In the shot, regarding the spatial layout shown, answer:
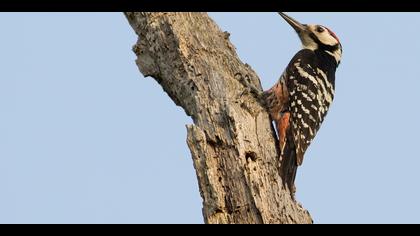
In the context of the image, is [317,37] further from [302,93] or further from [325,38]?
[302,93]

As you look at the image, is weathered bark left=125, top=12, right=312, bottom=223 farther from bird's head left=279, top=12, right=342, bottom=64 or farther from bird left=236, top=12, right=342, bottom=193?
bird's head left=279, top=12, right=342, bottom=64

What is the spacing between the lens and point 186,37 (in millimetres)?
5762

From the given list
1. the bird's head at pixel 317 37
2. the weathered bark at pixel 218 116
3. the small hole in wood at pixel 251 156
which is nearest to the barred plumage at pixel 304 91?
the bird's head at pixel 317 37

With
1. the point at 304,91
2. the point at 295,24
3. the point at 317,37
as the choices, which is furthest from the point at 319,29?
the point at 304,91

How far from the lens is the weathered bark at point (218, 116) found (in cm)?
507

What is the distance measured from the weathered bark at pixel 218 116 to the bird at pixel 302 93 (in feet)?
0.56

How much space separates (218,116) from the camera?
5.37 metres

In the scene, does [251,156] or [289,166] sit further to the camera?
[289,166]

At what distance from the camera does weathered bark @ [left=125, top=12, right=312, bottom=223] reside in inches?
199

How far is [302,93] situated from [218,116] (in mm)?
1356

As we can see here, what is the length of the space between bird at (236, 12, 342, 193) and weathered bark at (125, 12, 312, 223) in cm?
17

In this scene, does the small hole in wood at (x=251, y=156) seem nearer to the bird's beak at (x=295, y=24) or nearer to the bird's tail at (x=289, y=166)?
the bird's tail at (x=289, y=166)
